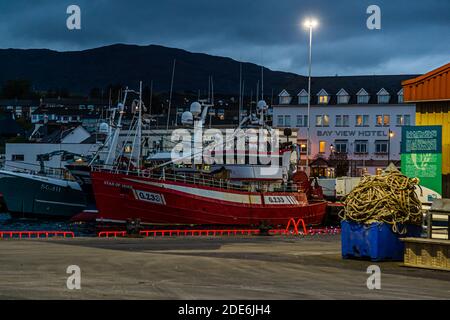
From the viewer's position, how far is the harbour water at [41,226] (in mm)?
49713

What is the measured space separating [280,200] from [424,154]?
30.0 metres

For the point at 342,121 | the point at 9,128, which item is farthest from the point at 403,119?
the point at 9,128

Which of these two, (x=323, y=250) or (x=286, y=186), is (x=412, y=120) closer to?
(x=286, y=186)

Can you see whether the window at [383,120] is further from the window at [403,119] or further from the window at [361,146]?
the window at [361,146]

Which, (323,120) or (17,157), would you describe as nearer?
(17,157)

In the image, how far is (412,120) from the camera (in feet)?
292

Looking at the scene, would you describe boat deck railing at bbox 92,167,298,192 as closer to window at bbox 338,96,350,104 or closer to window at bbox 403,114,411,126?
window at bbox 403,114,411,126

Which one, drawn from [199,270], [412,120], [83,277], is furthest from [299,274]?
[412,120]

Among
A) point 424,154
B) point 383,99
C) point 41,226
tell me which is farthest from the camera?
point 383,99

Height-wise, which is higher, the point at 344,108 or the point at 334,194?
the point at 344,108

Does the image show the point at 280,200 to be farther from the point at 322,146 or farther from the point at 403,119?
the point at 403,119

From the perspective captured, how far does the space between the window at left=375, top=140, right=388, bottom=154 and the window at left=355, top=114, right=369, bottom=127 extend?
252 centimetres

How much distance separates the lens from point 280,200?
2012 inches
